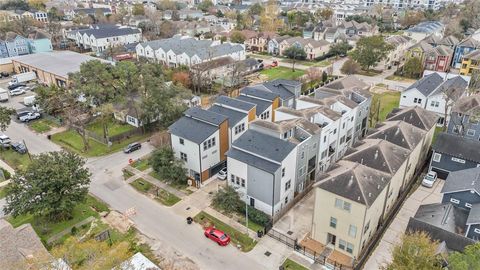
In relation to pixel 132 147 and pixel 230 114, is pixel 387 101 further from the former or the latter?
pixel 132 147

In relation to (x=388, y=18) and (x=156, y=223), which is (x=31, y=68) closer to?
(x=156, y=223)

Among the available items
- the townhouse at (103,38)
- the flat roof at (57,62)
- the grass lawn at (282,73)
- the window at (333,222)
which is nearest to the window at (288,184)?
the window at (333,222)

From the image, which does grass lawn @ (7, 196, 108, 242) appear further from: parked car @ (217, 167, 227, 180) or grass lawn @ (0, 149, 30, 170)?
parked car @ (217, 167, 227, 180)

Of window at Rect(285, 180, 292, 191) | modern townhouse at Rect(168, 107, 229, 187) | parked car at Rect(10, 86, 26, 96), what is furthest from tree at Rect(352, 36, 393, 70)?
parked car at Rect(10, 86, 26, 96)

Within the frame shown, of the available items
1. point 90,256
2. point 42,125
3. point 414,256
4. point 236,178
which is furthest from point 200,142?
point 42,125

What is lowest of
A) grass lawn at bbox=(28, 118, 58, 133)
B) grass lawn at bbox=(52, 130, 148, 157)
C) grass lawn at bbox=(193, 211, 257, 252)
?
grass lawn at bbox=(193, 211, 257, 252)

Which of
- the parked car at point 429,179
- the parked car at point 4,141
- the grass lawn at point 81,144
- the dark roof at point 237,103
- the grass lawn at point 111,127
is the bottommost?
the parked car at point 429,179

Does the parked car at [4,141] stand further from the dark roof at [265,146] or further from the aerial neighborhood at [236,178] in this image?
the dark roof at [265,146]
